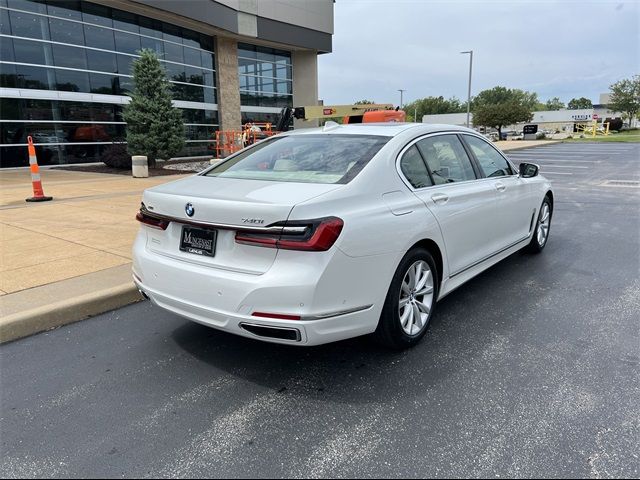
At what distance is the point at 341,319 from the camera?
2963 millimetres

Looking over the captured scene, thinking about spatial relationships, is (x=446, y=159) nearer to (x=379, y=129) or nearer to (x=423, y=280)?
(x=379, y=129)

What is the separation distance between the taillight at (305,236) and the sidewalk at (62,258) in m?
2.40

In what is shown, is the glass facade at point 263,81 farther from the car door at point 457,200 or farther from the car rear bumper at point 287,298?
the car rear bumper at point 287,298

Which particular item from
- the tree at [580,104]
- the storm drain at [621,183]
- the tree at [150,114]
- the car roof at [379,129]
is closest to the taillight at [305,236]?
the car roof at [379,129]

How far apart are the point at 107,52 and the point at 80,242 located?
58.4 feet

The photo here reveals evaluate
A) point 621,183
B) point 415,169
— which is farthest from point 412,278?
point 621,183

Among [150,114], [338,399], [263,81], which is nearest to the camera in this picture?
[338,399]

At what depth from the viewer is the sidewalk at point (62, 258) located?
420 centimetres

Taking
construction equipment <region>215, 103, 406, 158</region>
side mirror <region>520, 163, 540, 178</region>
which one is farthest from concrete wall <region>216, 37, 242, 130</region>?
side mirror <region>520, 163, 540, 178</region>

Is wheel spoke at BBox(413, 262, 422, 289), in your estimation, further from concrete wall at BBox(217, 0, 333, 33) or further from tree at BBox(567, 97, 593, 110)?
tree at BBox(567, 97, 593, 110)

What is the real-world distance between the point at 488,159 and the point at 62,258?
16.1ft

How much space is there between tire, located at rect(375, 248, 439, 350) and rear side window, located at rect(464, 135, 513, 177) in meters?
1.63

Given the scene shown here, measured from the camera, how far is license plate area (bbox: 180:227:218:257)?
308cm

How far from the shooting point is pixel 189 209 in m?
3.15
